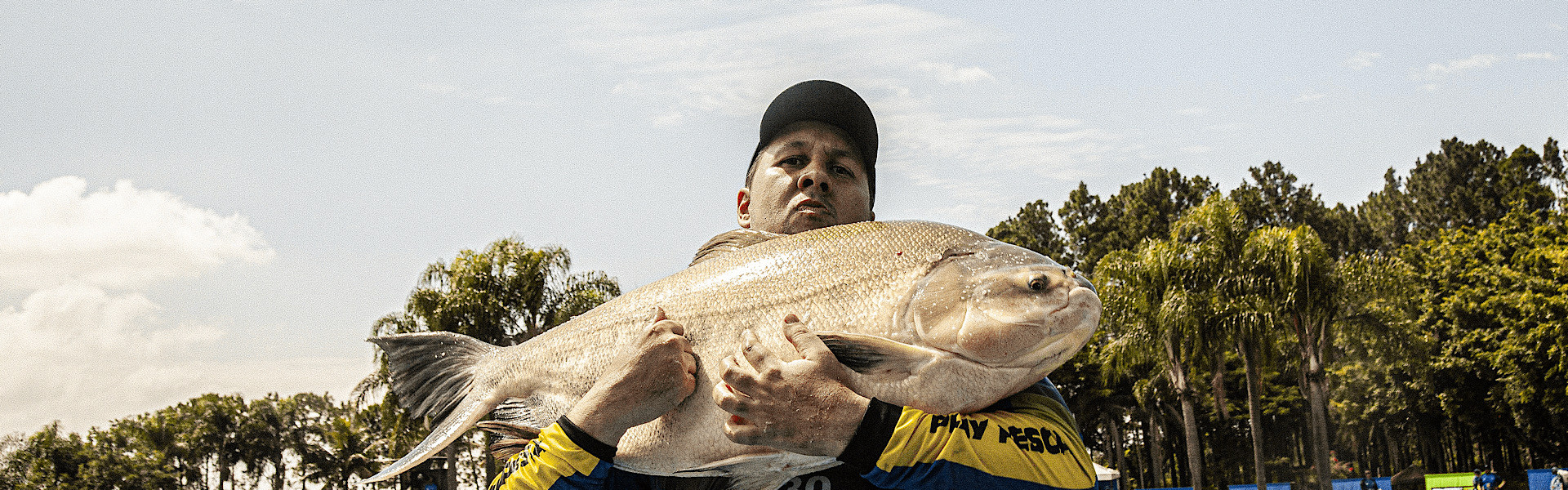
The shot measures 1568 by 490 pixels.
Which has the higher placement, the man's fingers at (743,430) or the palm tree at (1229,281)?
the palm tree at (1229,281)

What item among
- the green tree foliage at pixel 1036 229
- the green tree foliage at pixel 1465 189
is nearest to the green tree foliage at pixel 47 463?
the green tree foliage at pixel 1036 229

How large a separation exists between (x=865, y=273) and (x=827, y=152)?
2.40 feet

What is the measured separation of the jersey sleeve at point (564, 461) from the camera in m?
2.03

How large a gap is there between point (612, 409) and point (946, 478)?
0.71 meters

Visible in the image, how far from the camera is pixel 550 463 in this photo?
6.84ft

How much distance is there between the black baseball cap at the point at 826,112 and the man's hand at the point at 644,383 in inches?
35.3

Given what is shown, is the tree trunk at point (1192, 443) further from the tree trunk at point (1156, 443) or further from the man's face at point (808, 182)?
the man's face at point (808, 182)

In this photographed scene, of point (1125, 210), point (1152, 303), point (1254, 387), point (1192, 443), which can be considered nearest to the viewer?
point (1254, 387)

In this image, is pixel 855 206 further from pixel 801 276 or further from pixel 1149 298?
pixel 1149 298

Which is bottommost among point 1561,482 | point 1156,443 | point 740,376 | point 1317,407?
point 1561,482

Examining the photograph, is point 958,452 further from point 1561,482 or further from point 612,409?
point 1561,482

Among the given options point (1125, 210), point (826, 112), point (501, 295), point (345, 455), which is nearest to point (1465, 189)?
point (1125, 210)

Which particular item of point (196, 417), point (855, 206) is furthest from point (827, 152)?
point (196, 417)

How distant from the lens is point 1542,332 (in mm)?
25781
